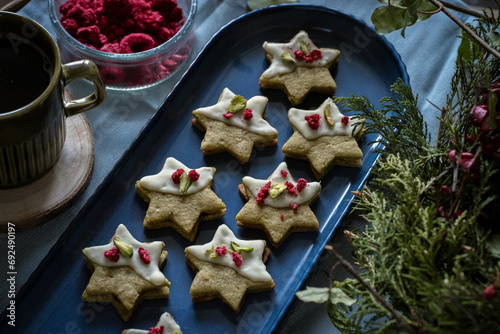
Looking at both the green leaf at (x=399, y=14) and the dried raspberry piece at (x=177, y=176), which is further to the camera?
the dried raspberry piece at (x=177, y=176)

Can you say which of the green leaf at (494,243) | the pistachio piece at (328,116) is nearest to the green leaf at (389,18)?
the pistachio piece at (328,116)

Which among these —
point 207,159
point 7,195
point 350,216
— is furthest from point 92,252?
point 350,216

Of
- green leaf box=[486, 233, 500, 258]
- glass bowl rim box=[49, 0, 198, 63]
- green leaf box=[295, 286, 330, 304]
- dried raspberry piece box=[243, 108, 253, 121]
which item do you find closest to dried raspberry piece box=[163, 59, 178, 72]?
glass bowl rim box=[49, 0, 198, 63]

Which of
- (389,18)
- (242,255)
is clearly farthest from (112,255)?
(389,18)

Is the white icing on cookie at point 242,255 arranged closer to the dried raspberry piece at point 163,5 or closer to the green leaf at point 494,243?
the green leaf at point 494,243

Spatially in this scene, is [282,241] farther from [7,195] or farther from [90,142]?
[7,195]
